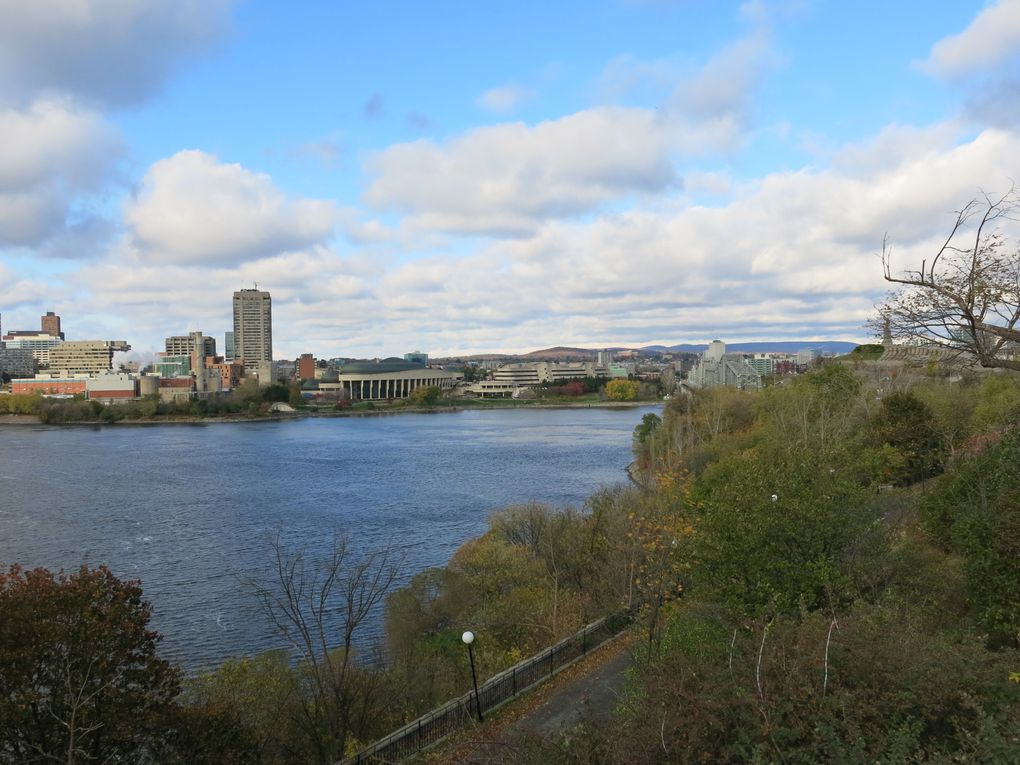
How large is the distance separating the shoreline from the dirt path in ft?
224

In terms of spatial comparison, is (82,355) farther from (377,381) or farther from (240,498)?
(240,498)

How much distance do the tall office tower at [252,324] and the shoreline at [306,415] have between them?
8610cm

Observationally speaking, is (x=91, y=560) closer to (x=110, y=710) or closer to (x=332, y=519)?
(x=332, y=519)

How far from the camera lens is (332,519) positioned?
25.0m

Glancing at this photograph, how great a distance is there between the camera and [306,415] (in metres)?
81.2

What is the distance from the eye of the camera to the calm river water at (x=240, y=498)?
18.2 metres

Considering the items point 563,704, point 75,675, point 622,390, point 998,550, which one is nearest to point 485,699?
point 563,704

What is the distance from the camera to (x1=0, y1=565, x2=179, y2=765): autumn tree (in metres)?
6.39

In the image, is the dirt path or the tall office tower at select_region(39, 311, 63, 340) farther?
the tall office tower at select_region(39, 311, 63, 340)

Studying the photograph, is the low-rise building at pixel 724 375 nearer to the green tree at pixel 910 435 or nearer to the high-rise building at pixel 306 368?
A: the green tree at pixel 910 435

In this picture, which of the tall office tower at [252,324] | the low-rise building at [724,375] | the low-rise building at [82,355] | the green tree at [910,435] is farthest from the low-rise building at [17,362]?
the green tree at [910,435]

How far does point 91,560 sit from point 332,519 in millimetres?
7105

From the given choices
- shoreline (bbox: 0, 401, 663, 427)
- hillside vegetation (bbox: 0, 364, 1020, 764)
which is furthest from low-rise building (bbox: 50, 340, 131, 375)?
hillside vegetation (bbox: 0, 364, 1020, 764)

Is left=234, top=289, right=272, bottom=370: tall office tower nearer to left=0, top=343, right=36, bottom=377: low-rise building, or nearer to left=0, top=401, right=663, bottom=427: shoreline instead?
left=0, top=343, right=36, bottom=377: low-rise building
